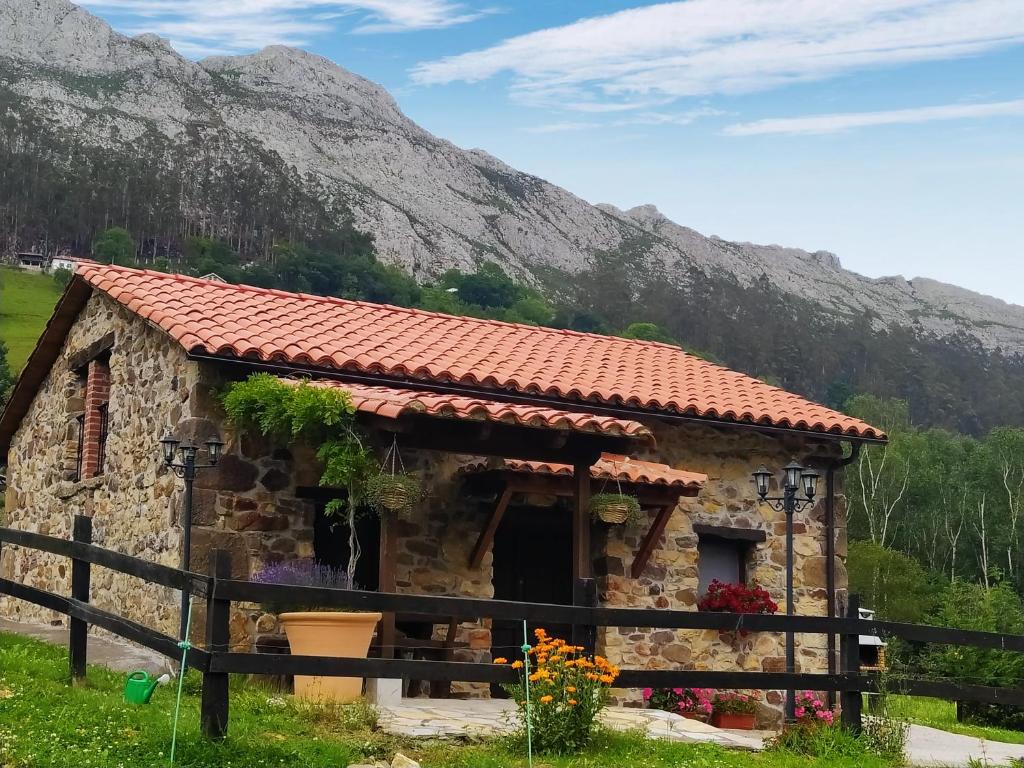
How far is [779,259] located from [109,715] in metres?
126

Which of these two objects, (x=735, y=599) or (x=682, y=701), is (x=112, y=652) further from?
(x=735, y=599)

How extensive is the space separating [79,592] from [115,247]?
228ft

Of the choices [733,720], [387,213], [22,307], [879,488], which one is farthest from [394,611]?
[387,213]

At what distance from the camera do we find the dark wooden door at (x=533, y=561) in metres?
11.9

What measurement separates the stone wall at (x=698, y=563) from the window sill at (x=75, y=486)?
17.7 ft

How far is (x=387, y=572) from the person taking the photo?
9.24m

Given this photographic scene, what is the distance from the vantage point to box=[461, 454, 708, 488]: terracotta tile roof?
35.3ft

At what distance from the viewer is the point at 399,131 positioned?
119188mm

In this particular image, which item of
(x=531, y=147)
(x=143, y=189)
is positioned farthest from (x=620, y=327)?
(x=531, y=147)

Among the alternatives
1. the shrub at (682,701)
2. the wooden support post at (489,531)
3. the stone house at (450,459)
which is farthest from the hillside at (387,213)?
the wooden support post at (489,531)

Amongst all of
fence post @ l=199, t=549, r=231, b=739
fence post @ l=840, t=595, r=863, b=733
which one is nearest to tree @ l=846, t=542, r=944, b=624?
fence post @ l=840, t=595, r=863, b=733

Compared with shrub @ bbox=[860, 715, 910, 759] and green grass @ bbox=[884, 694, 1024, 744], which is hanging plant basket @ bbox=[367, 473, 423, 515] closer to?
shrub @ bbox=[860, 715, 910, 759]

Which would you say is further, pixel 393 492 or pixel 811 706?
pixel 811 706

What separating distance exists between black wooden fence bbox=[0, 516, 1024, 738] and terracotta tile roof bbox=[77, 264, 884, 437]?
317cm
